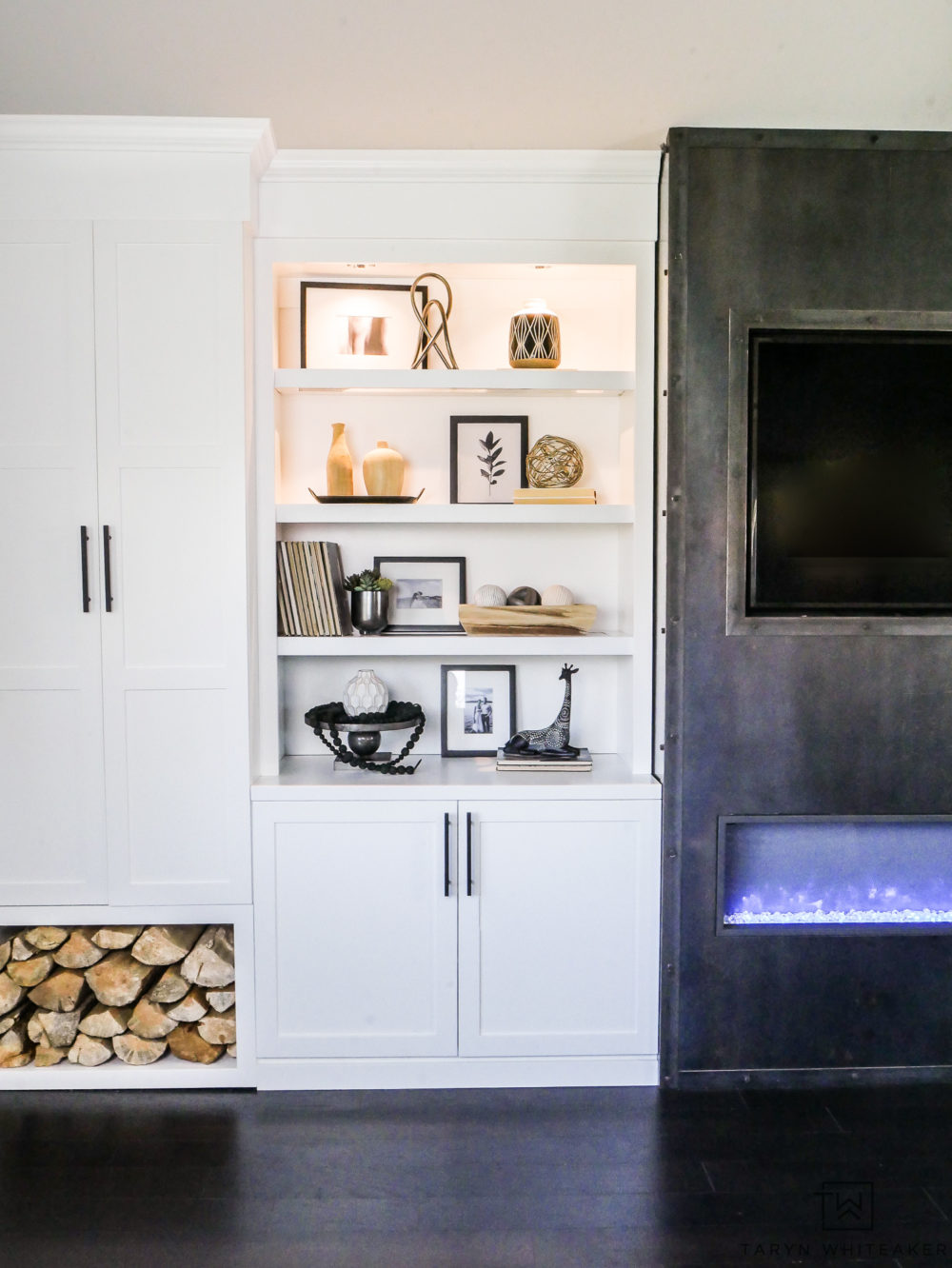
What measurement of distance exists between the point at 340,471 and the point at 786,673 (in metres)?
1.44

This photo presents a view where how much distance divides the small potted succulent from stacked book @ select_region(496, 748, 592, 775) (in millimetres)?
558

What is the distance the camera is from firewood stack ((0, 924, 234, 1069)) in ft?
8.47

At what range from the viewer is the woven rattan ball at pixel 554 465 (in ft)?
9.25

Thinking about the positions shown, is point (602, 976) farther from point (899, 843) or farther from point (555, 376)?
point (555, 376)

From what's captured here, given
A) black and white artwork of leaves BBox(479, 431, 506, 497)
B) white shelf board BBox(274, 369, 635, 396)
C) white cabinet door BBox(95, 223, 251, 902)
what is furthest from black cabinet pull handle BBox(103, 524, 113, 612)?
black and white artwork of leaves BBox(479, 431, 506, 497)

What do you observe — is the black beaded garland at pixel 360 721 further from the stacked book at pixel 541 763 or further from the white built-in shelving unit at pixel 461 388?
the stacked book at pixel 541 763

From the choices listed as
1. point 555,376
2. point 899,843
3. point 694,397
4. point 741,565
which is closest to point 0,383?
point 555,376

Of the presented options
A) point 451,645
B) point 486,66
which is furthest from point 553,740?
point 486,66

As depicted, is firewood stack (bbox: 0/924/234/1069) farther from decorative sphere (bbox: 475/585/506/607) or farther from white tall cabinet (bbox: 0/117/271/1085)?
decorative sphere (bbox: 475/585/506/607)

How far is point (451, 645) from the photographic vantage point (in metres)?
2.66

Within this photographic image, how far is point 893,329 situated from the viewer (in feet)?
8.15

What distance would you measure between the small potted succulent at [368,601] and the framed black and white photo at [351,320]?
69 centimetres

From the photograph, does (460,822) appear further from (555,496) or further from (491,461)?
(491,461)

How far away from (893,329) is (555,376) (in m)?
0.93
